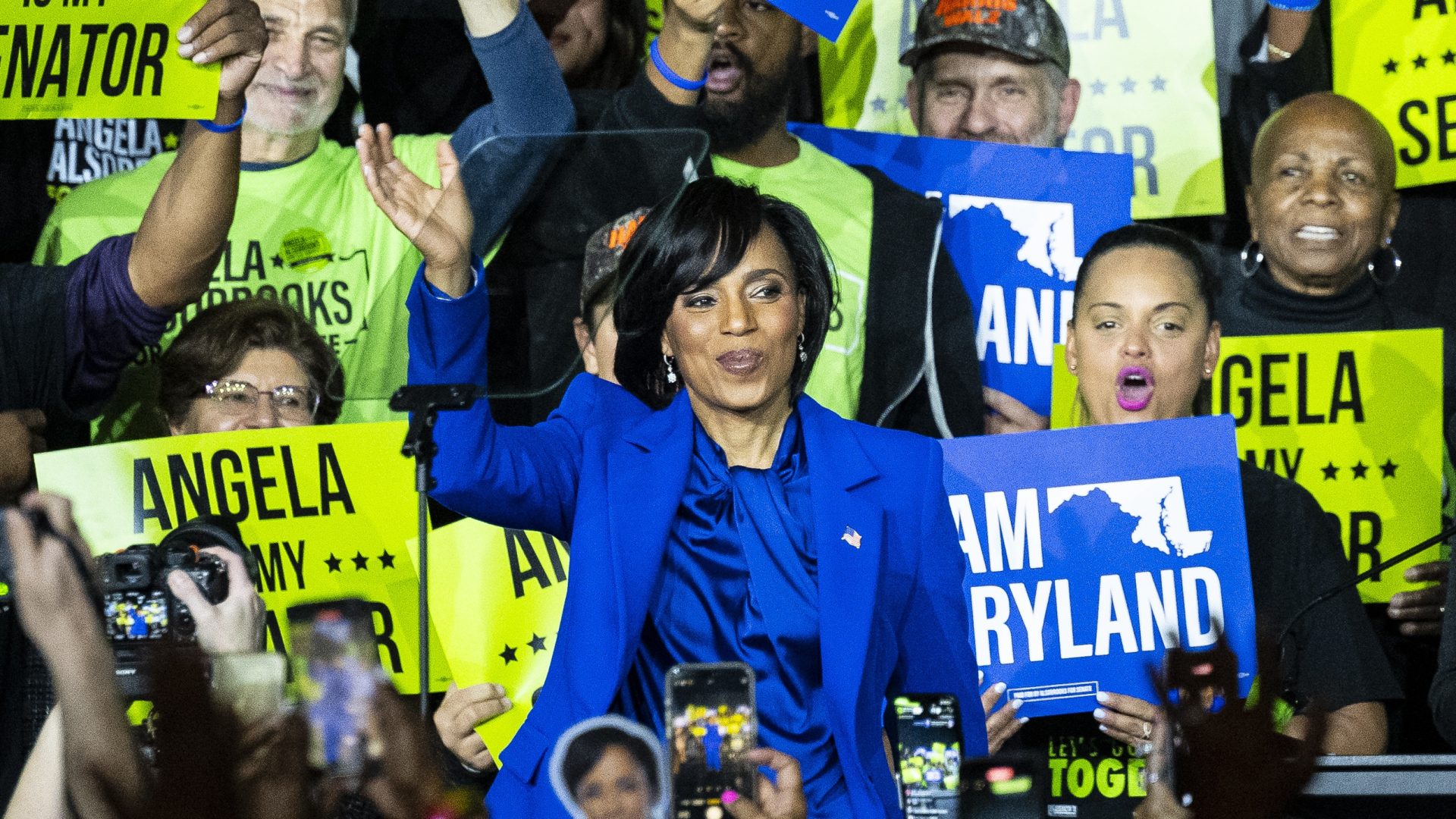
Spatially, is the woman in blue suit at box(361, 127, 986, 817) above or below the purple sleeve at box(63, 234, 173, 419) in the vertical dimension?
below

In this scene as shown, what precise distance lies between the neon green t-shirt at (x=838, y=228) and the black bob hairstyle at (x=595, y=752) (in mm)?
2909

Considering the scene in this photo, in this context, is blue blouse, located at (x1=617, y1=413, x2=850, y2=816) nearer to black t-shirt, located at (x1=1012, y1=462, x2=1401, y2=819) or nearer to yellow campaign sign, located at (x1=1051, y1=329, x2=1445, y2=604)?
black t-shirt, located at (x1=1012, y1=462, x2=1401, y2=819)

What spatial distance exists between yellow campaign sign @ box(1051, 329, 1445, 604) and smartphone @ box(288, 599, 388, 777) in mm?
2983

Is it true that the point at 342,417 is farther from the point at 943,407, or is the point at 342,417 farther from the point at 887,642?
Result: the point at 887,642

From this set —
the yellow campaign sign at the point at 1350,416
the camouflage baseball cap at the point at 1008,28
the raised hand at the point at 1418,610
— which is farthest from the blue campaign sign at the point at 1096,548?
the camouflage baseball cap at the point at 1008,28

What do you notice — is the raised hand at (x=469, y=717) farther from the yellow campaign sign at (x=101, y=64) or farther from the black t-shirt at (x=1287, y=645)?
the yellow campaign sign at (x=101, y=64)

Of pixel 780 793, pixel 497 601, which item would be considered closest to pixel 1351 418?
pixel 497 601

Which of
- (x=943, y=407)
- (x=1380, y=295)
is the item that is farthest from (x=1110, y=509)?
(x=1380, y=295)

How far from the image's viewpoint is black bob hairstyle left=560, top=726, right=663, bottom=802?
5.48 ft

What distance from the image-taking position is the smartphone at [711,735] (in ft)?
5.87

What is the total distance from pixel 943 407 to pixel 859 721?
2175mm

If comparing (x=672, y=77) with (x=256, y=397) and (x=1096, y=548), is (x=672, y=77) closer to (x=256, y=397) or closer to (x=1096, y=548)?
(x=256, y=397)

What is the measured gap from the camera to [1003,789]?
1.86 meters

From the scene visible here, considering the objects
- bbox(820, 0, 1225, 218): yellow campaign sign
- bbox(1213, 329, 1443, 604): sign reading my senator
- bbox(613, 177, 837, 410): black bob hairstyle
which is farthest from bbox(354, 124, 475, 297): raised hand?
bbox(1213, 329, 1443, 604): sign reading my senator
